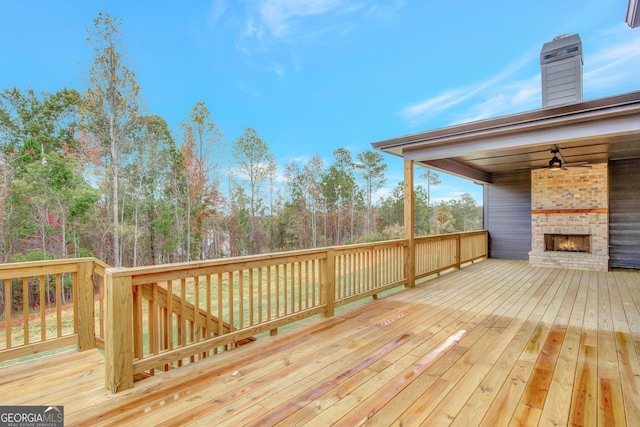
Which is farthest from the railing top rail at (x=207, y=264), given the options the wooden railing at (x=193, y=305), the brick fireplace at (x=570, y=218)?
the brick fireplace at (x=570, y=218)

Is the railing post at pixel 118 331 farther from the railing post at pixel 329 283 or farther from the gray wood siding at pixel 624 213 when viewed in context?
the gray wood siding at pixel 624 213

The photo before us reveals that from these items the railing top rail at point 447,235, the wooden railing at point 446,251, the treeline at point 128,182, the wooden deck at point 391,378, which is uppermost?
the treeline at point 128,182

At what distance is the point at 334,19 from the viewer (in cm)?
1094

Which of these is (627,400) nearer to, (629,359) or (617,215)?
(629,359)

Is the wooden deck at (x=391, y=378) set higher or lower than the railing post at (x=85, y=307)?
lower

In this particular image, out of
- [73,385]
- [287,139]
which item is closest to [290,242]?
[287,139]

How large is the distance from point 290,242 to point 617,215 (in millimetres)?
11153

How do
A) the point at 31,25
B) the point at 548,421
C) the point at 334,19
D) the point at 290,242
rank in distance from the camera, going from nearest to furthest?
the point at 548,421
the point at 31,25
the point at 334,19
the point at 290,242

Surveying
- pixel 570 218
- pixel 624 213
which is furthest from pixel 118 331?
pixel 624 213

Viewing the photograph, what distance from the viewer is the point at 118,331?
201cm

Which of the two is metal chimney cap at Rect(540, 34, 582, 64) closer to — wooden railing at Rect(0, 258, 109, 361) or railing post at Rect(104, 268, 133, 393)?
railing post at Rect(104, 268, 133, 393)

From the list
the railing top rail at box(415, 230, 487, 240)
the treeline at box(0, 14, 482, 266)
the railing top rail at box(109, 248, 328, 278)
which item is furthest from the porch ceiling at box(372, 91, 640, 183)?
the treeline at box(0, 14, 482, 266)

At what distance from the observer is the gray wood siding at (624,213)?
6.96 meters
